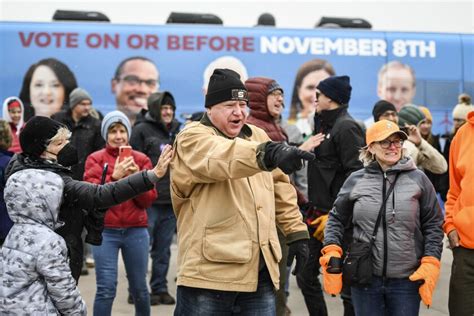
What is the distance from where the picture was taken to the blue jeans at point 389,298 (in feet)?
18.0

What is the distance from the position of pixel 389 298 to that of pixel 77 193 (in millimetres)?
1938

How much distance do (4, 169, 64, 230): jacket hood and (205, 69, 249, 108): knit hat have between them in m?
0.91

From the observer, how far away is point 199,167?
176 inches

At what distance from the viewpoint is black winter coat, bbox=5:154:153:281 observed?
5.00 meters

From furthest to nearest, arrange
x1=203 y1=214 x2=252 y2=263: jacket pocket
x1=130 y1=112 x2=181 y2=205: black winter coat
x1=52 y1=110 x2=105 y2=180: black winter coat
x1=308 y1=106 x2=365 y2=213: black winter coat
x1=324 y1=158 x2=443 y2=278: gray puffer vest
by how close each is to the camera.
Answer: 1. x1=52 y1=110 x2=105 y2=180: black winter coat
2. x1=130 y1=112 x2=181 y2=205: black winter coat
3. x1=308 y1=106 x2=365 y2=213: black winter coat
4. x1=324 y1=158 x2=443 y2=278: gray puffer vest
5. x1=203 y1=214 x2=252 y2=263: jacket pocket

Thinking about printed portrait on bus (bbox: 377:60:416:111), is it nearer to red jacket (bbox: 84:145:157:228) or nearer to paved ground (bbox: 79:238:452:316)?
paved ground (bbox: 79:238:452:316)

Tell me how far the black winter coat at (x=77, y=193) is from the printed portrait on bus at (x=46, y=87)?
7701mm

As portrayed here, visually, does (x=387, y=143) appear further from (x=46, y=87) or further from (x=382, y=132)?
(x=46, y=87)

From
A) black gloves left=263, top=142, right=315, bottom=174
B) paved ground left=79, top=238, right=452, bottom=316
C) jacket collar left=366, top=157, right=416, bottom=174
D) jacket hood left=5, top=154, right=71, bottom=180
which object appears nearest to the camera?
black gloves left=263, top=142, right=315, bottom=174

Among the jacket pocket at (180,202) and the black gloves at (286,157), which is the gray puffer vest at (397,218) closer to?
the jacket pocket at (180,202)

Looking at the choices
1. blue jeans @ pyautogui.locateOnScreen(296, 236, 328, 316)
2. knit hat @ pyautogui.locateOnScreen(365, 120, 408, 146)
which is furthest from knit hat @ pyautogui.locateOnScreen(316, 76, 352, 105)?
knit hat @ pyautogui.locateOnScreen(365, 120, 408, 146)

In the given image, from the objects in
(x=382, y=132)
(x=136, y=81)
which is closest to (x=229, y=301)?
(x=382, y=132)

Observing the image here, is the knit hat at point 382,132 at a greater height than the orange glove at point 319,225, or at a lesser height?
greater

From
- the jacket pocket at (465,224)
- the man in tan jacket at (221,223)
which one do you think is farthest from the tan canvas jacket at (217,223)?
the jacket pocket at (465,224)
